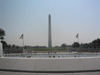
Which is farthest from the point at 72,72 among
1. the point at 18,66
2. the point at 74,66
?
the point at 18,66

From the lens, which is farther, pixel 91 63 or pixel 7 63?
pixel 7 63

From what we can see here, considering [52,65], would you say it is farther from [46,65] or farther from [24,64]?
[24,64]

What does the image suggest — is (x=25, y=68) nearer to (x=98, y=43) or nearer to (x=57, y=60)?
(x=57, y=60)

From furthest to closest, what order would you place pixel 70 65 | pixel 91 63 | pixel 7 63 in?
pixel 7 63 → pixel 91 63 → pixel 70 65

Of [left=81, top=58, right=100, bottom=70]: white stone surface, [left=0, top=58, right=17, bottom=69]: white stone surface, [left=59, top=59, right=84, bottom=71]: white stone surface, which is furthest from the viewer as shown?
[left=0, top=58, right=17, bottom=69]: white stone surface

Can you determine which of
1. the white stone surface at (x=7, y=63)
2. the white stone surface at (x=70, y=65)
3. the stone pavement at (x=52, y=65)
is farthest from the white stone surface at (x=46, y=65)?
the white stone surface at (x=7, y=63)

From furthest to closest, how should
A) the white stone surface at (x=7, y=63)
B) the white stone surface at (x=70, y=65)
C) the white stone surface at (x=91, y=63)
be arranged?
the white stone surface at (x=7, y=63) < the white stone surface at (x=91, y=63) < the white stone surface at (x=70, y=65)

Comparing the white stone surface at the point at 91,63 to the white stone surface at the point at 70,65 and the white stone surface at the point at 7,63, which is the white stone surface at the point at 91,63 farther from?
the white stone surface at the point at 7,63

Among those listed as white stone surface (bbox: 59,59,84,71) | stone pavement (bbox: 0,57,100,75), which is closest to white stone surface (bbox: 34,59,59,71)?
stone pavement (bbox: 0,57,100,75)

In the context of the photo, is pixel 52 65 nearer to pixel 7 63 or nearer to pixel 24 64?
pixel 24 64

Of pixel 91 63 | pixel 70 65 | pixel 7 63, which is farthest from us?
pixel 7 63

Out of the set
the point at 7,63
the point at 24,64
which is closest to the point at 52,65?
the point at 24,64

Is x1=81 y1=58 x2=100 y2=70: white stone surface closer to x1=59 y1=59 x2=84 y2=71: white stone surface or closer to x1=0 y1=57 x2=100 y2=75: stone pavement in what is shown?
x1=0 y1=57 x2=100 y2=75: stone pavement

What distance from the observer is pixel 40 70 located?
650cm
